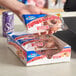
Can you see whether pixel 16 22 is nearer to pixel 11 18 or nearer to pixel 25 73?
pixel 11 18

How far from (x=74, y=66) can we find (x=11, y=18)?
1.68ft

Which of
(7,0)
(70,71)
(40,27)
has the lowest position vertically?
(70,71)

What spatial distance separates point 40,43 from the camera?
1003 millimetres

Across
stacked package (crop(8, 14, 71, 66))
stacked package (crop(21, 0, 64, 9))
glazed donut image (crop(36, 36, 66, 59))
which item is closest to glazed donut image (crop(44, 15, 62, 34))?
stacked package (crop(8, 14, 71, 66))

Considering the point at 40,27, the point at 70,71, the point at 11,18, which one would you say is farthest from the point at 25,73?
the point at 11,18

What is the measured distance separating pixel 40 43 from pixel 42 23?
0.41 ft

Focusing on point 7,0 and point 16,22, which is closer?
point 7,0

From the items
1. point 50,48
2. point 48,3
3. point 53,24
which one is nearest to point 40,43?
point 50,48

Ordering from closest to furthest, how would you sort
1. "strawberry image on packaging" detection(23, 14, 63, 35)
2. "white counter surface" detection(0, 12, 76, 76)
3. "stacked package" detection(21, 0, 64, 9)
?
"white counter surface" detection(0, 12, 76, 76), "strawberry image on packaging" detection(23, 14, 63, 35), "stacked package" detection(21, 0, 64, 9)

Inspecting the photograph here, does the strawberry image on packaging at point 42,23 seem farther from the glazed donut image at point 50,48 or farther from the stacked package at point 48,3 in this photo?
the stacked package at point 48,3

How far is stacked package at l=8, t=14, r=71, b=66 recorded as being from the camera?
37.1 inches

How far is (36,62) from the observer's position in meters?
0.95

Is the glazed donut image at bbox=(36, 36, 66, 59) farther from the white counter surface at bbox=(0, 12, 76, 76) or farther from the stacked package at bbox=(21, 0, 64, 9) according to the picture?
the stacked package at bbox=(21, 0, 64, 9)

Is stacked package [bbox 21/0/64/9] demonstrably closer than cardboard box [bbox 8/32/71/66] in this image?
No
